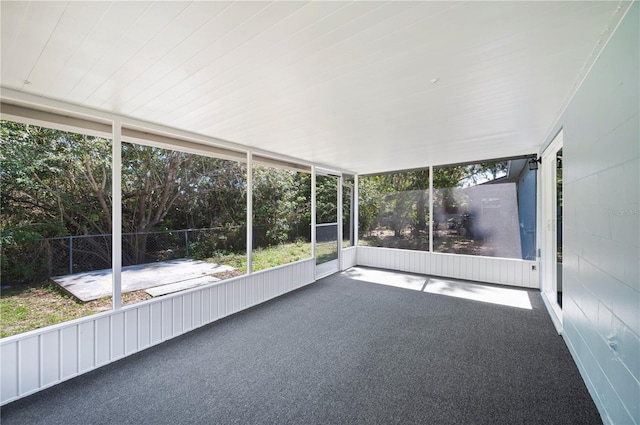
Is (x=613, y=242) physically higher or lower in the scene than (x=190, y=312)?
higher

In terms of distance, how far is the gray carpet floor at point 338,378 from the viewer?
1.68m

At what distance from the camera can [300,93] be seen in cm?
197

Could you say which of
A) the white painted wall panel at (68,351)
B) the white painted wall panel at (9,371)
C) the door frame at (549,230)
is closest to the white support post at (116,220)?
the white painted wall panel at (68,351)

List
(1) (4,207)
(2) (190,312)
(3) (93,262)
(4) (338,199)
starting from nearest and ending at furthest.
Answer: (2) (190,312), (1) (4,207), (3) (93,262), (4) (338,199)

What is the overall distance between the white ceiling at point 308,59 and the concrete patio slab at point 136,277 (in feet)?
8.98

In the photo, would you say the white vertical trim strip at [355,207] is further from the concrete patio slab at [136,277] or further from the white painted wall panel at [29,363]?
the white painted wall panel at [29,363]

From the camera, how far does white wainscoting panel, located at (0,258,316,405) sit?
184 centimetres

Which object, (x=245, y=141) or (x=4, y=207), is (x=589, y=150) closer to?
(x=245, y=141)

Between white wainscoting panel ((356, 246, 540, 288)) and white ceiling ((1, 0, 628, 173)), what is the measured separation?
2.93m

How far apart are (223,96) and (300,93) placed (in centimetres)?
64

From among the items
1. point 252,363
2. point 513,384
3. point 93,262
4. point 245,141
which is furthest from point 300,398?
point 93,262

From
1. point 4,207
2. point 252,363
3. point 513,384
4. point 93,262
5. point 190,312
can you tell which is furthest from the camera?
point 93,262

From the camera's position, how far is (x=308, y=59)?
1.51m

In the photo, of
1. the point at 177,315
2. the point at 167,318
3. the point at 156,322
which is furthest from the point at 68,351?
the point at 177,315
